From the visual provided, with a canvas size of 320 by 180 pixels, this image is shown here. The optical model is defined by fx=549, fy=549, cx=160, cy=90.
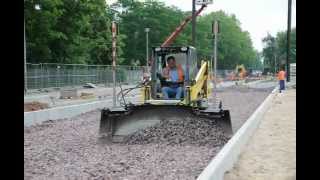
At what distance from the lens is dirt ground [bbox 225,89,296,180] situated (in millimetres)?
7719

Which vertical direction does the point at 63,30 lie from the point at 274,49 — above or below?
below

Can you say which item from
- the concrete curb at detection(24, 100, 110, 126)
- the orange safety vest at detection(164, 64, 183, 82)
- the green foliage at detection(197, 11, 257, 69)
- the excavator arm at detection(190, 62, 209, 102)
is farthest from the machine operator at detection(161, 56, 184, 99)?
the green foliage at detection(197, 11, 257, 69)

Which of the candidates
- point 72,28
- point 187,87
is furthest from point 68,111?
point 72,28

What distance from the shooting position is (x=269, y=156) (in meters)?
9.46

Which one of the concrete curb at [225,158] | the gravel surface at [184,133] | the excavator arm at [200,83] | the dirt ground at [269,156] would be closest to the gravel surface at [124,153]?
the gravel surface at [184,133]

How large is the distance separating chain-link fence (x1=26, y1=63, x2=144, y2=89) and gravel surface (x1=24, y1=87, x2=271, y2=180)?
672 inches

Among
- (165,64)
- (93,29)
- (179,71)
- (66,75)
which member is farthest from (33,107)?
(93,29)

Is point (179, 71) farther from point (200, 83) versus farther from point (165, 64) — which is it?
point (200, 83)

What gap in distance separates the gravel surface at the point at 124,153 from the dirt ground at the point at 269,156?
1.96ft

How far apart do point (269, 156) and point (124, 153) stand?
2.56m

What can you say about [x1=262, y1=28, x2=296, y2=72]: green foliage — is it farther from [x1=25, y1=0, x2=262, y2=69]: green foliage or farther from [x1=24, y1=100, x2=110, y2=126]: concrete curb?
[x1=24, y1=100, x2=110, y2=126]: concrete curb

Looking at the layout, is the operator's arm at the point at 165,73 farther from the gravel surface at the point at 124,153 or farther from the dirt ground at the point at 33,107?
the dirt ground at the point at 33,107

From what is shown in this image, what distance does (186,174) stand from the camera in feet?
25.5
